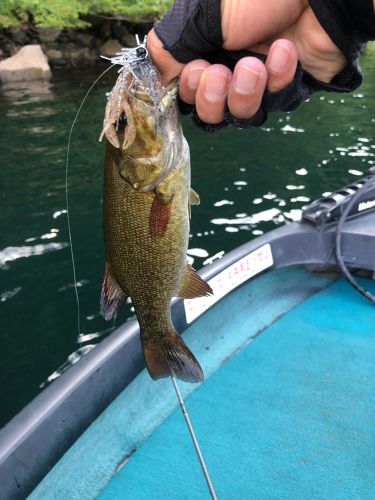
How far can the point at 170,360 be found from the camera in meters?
2.18

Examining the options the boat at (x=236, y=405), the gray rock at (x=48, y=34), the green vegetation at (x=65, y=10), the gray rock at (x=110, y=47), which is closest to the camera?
the boat at (x=236, y=405)

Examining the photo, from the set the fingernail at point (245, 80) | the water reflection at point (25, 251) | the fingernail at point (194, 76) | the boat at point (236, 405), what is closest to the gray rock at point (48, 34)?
the water reflection at point (25, 251)

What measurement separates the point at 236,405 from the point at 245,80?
2.13 metres

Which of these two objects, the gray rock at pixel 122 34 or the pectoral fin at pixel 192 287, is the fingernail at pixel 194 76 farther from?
the gray rock at pixel 122 34

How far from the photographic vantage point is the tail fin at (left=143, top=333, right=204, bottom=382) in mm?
2176

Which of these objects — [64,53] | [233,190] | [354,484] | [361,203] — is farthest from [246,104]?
[64,53]

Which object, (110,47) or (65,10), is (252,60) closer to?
(65,10)

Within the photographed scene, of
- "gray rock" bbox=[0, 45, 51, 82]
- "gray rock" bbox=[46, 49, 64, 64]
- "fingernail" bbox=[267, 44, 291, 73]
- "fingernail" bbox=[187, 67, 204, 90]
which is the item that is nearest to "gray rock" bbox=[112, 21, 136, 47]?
"gray rock" bbox=[46, 49, 64, 64]

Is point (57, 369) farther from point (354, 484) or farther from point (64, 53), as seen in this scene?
point (64, 53)

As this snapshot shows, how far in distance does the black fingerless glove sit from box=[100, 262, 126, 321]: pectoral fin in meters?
0.74

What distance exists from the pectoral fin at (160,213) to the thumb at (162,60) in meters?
0.42

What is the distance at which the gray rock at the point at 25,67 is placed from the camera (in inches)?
711

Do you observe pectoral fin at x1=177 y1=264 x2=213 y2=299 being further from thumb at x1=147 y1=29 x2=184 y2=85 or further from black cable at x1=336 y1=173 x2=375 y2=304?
black cable at x1=336 y1=173 x2=375 y2=304

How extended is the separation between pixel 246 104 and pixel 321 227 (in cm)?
281
